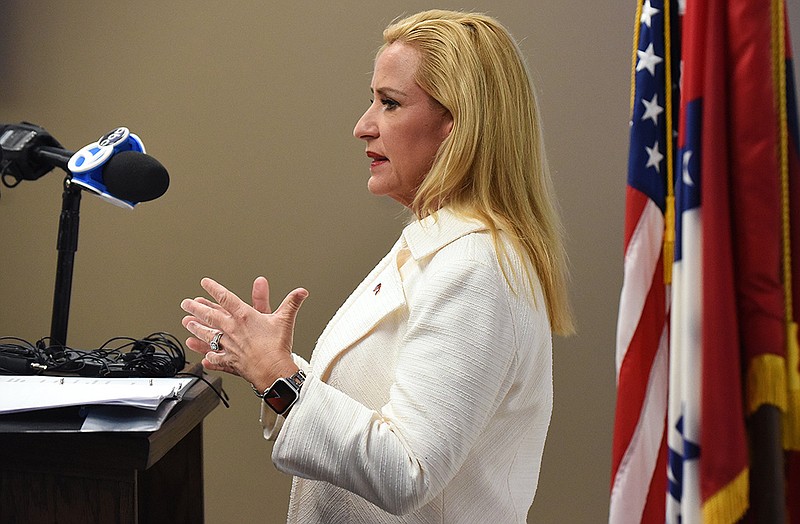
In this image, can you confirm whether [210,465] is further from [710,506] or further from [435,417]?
[710,506]

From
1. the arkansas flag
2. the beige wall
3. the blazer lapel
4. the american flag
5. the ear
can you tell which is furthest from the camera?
the beige wall

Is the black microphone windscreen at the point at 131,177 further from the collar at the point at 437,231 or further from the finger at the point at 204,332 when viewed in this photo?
the collar at the point at 437,231

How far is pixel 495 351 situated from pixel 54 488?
65 cm

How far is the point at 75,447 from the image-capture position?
1.23 m

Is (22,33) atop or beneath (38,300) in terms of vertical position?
atop

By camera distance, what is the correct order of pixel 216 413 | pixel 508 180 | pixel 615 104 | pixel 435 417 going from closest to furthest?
pixel 435 417 < pixel 508 180 < pixel 615 104 < pixel 216 413

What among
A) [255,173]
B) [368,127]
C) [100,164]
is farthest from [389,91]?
[255,173]

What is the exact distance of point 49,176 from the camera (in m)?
3.07

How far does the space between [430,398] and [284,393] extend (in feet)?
0.71

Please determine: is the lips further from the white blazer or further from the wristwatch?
the wristwatch

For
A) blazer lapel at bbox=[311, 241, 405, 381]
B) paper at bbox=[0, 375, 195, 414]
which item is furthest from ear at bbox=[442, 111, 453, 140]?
paper at bbox=[0, 375, 195, 414]

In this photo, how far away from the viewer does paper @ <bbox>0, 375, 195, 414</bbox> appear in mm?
1236

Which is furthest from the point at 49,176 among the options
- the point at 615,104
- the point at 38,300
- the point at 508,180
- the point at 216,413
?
the point at 508,180

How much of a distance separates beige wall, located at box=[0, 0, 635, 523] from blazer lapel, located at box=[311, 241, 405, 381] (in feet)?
4.52
